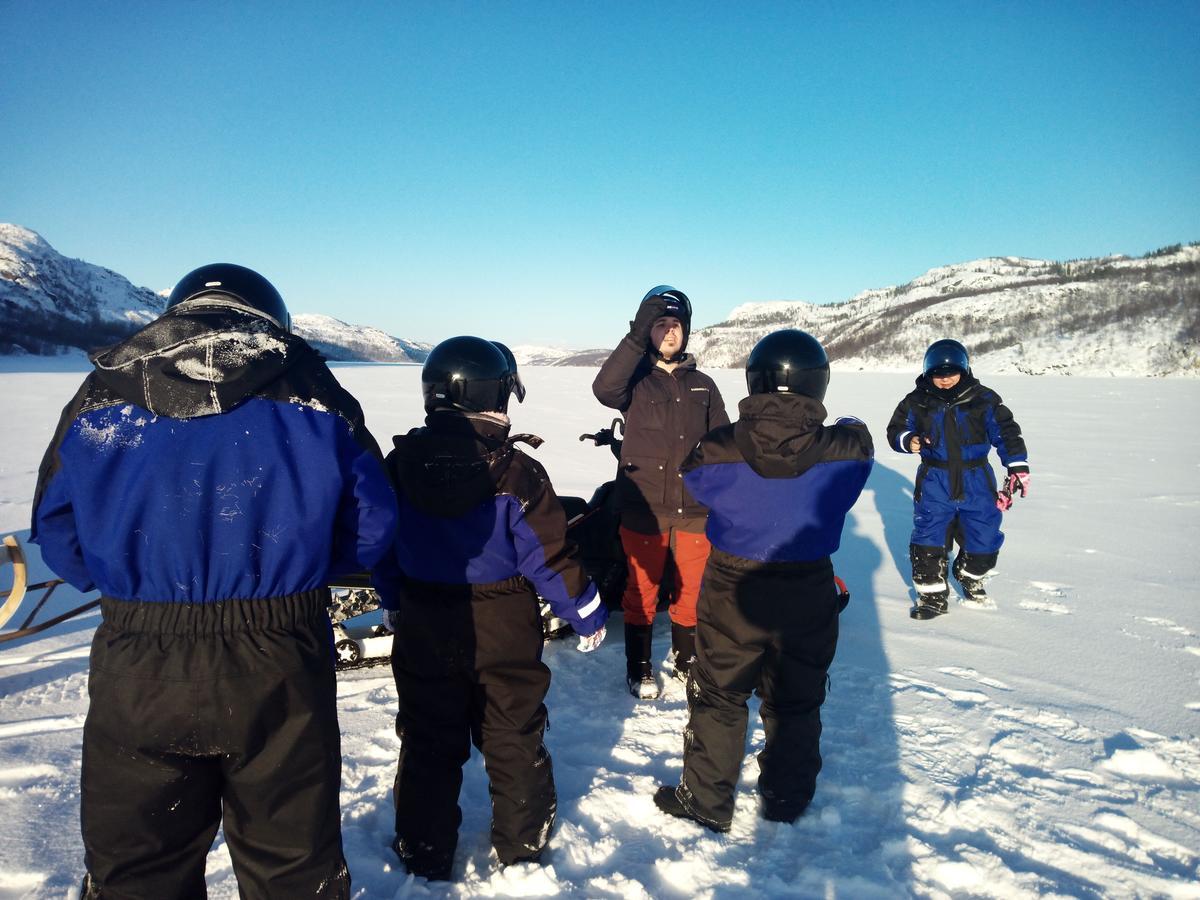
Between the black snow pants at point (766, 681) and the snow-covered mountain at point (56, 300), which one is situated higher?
the snow-covered mountain at point (56, 300)

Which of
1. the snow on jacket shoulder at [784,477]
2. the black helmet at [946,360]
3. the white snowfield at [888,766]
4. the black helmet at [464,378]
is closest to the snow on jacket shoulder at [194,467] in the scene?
the black helmet at [464,378]

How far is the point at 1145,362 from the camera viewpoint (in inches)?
1372

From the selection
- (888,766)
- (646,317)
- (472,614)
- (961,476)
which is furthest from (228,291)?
(961,476)

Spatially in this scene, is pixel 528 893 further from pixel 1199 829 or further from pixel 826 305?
pixel 826 305

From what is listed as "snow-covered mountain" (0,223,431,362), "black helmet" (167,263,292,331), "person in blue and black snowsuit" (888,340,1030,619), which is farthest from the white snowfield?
"snow-covered mountain" (0,223,431,362)

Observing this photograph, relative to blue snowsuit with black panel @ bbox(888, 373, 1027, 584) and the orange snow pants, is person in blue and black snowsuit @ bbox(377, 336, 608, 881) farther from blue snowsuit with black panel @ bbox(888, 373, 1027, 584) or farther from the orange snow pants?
blue snowsuit with black panel @ bbox(888, 373, 1027, 584)

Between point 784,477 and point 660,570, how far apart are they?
1.29 meters

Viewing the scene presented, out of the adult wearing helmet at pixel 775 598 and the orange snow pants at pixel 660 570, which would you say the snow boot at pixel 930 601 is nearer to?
the orange snow pants at pixel 660 570

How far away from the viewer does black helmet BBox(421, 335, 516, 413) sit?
7.64 feet

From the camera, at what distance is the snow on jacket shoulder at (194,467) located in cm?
148

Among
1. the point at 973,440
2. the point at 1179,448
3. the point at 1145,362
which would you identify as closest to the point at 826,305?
the point at 1145,362

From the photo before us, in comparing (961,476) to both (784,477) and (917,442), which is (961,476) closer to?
(917,442)

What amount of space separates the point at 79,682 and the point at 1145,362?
46.1 meters

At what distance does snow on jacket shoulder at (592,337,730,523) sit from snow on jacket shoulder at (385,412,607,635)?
1320mm
